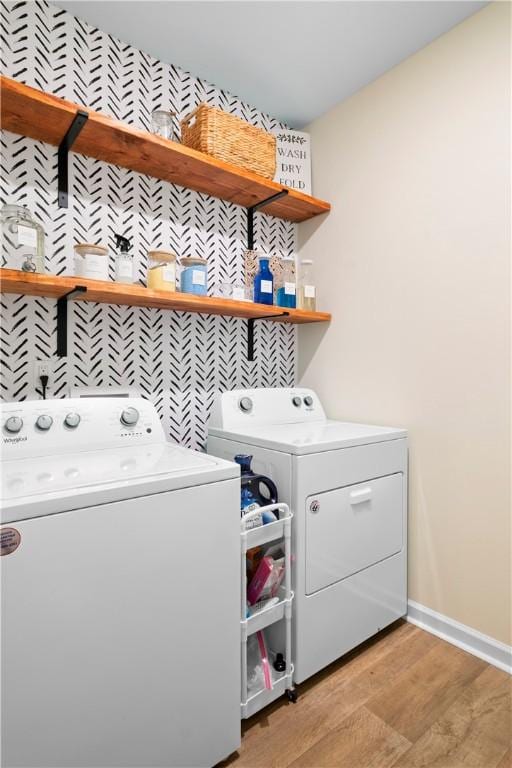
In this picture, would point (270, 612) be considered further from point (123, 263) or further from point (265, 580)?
point (123, 263)

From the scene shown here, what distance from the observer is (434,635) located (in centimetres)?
177

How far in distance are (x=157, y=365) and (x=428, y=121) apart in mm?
1552

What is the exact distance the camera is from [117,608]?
0.98 m

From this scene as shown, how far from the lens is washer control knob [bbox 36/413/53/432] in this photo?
1.35m

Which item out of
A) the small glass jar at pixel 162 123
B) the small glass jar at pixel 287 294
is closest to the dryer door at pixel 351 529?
the small glass jar at pixel 287 294

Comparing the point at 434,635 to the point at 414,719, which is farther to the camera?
the point at 434,635

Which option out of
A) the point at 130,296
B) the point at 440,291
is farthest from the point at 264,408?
the point at 440,291

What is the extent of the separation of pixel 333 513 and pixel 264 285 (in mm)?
1079

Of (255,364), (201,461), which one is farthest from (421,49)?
(201,461)

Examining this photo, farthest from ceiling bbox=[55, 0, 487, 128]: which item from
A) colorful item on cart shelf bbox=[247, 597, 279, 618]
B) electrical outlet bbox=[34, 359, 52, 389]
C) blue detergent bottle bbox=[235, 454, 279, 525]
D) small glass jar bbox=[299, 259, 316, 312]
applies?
colorful item on cart shelf bbox=[247, 597, 279, 618]

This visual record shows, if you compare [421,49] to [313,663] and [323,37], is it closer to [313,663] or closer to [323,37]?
[323,37]

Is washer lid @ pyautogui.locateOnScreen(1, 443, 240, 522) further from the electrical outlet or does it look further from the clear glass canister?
the clear glass canister

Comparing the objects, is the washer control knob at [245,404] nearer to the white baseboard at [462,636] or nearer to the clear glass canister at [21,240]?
the clear glass canister at [21,240]

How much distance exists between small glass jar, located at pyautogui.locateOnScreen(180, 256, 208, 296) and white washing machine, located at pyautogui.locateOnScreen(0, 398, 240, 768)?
0.75 m
